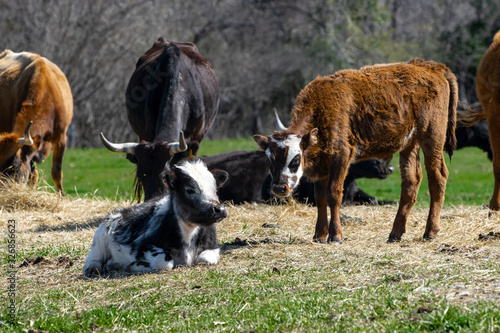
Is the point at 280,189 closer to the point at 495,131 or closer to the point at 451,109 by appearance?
the point at 451,109

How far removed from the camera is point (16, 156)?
11.2 metres

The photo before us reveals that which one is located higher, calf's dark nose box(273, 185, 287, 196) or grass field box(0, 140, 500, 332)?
calf's dark nose box(273, 185, 287, 196)

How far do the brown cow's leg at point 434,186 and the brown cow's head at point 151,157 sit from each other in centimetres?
291

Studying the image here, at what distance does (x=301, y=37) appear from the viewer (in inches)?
1463

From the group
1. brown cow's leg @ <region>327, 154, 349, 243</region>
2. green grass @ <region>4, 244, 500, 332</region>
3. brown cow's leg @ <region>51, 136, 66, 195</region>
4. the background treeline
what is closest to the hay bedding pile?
green grass @ <region>4, 244, 500, 332</region>

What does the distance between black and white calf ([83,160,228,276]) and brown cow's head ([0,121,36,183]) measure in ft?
Result: 15.2

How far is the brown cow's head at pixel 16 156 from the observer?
1080 cm

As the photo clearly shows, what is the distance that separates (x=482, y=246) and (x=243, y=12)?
113 ft

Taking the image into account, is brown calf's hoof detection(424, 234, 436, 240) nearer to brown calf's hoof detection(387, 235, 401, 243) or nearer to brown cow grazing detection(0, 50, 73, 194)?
brown calf's hoof detection(387, 235, 401, 243)

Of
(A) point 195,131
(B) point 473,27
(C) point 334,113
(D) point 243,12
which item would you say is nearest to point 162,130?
(A) point 195,131

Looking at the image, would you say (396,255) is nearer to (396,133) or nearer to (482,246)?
(482,246)

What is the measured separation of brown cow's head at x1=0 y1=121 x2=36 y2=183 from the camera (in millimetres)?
10805

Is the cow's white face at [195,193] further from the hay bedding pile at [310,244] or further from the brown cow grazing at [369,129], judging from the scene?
the brown cow grazing at [369,129]

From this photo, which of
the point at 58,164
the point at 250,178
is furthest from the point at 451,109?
the point at 58,164
